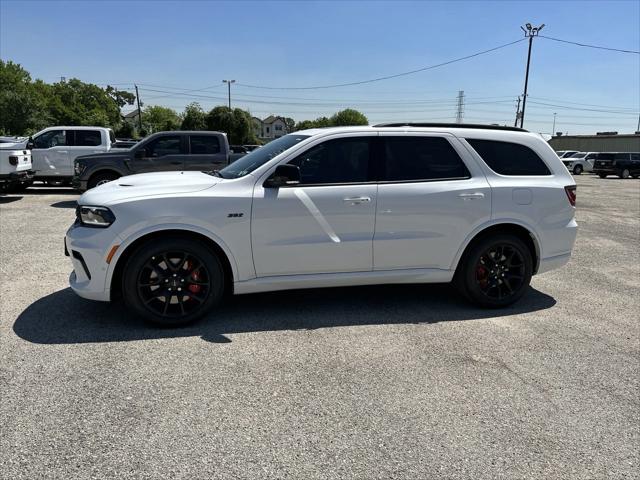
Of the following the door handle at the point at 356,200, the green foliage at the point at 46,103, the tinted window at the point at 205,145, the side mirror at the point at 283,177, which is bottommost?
the door handle at the point at 356,200

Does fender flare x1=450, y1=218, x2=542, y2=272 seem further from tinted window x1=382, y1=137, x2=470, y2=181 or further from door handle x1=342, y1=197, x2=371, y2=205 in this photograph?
door handle x1=342, y1=197, x2=371, y2=205

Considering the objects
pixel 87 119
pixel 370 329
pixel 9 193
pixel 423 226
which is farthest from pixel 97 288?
pixel 87 119

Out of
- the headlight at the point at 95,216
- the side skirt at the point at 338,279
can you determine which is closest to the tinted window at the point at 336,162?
the side skirt at the point at 338,279

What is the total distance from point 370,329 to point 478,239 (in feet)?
4.99

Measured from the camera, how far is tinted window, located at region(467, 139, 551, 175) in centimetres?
493

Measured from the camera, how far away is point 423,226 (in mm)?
4648

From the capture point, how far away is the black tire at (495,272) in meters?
4.89

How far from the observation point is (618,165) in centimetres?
3281

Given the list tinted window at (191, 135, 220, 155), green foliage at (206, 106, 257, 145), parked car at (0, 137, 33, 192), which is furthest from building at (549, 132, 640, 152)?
parked car at (0, 137, 33, 192)

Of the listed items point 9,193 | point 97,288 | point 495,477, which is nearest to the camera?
point 495,477

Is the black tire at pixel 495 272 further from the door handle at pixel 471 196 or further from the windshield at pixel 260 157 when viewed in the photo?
the windshield at pixel 260 157

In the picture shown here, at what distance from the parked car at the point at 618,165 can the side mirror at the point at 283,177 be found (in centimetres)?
3512

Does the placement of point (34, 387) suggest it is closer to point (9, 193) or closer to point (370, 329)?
point (370, 329)

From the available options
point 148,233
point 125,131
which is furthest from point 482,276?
point 125,131
